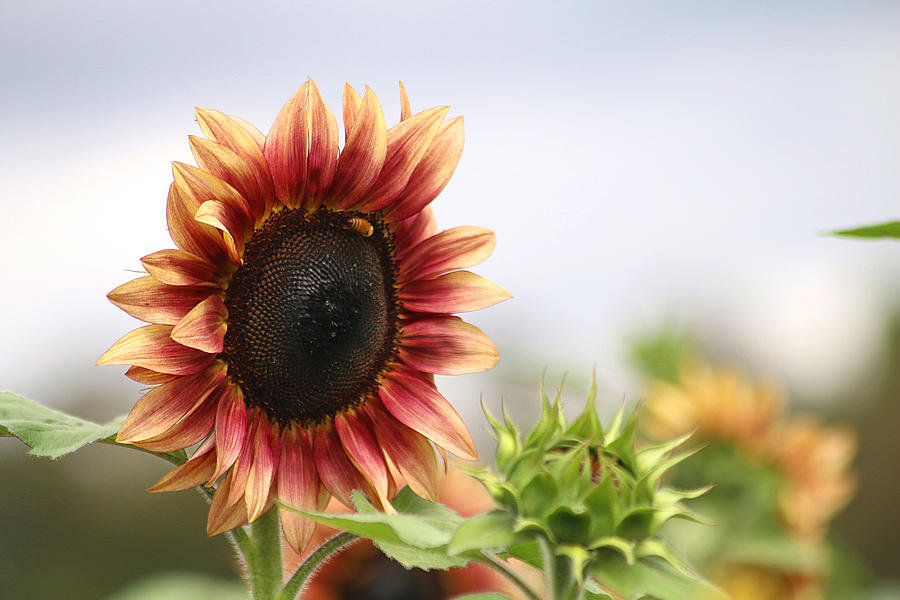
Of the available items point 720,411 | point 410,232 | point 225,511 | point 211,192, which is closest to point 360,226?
point 410,232

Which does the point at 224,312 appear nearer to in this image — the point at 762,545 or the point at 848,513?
the point at 762,545

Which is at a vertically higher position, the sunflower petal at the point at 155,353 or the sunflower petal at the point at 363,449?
the sunflower petal at the point at 155,353

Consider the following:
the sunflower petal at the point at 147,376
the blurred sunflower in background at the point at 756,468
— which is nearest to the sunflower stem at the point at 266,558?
the sunflower petal at the point at 147,376

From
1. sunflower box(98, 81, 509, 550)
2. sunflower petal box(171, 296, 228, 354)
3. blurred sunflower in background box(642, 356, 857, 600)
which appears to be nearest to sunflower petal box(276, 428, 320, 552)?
sunflower box(98, 81, 509, 550)

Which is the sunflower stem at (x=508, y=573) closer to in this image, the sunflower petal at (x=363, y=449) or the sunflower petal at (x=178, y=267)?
the sunflower petal at (x=363, y=449)

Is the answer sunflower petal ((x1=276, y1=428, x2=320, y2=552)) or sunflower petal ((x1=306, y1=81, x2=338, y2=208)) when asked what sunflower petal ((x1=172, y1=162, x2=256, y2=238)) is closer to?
sunflower petal ((x1=306, y1=81, x2=338, y2=208))

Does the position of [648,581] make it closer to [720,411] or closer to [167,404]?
[167,404]

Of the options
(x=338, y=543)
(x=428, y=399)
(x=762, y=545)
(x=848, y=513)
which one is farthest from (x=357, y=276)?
(x=848, y=513)
